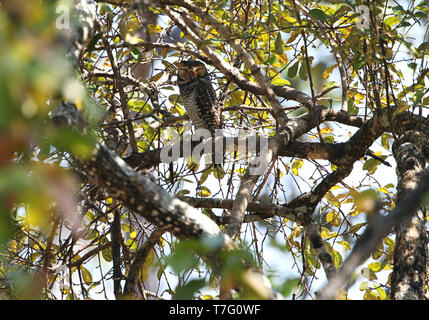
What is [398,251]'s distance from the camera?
1636mm

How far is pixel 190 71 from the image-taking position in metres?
4.19

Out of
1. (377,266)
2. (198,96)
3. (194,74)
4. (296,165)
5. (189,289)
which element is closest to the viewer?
(189,289)

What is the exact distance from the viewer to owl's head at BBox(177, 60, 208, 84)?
4.11 meters

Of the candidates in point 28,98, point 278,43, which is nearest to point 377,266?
point 278,43

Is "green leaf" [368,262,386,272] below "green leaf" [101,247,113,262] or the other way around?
below

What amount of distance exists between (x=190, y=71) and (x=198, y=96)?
0.26 m

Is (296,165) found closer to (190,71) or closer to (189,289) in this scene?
(190,71)

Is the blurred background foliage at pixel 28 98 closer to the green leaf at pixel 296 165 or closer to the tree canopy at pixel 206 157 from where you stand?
the tree canopy at pixel 206 157

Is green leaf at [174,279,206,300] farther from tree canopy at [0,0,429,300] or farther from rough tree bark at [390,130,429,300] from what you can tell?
rough tree bark at [390,130,429,300]

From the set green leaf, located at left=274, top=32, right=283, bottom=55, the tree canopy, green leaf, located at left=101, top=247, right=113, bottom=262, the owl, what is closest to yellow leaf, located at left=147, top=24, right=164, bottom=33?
the tree canopy
